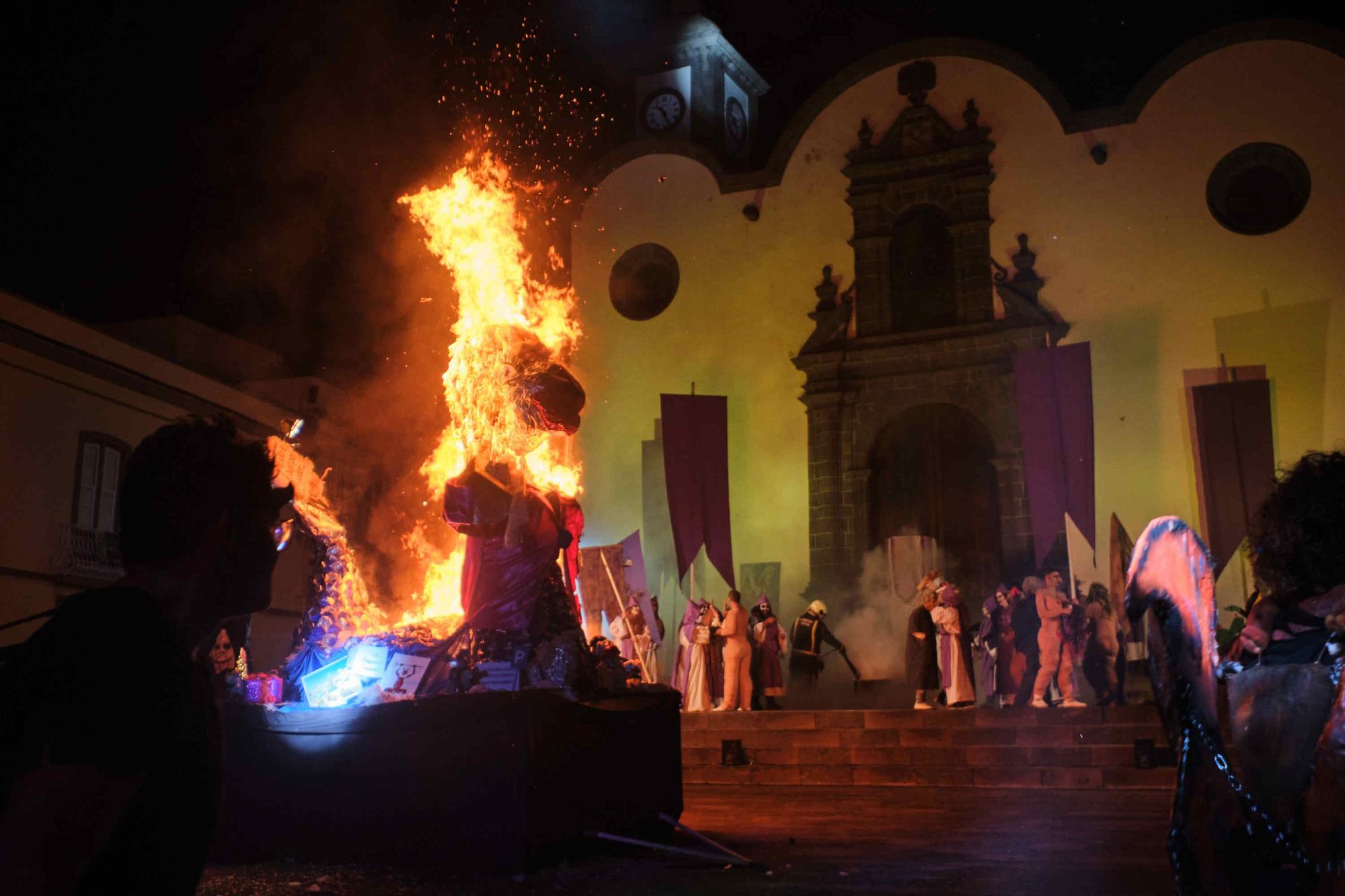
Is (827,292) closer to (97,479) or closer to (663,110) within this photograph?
(663,110)

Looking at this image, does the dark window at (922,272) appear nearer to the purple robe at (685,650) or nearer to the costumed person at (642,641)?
the purple robe at (685,650)

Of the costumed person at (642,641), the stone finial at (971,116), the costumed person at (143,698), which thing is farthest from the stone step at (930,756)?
the stone finial at (971,116)

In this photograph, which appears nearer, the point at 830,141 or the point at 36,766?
the point at 36,766

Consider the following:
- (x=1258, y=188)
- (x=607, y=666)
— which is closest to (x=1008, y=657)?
(x=1258, y=188)

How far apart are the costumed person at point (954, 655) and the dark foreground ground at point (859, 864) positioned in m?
5.86

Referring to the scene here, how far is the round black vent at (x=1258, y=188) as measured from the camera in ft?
58.0

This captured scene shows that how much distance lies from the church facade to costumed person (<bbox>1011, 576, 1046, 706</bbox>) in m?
3.30

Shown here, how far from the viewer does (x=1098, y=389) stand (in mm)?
18234

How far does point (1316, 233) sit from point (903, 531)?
825 cm

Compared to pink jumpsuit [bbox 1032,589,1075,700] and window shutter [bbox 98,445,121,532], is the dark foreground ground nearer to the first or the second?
pink jumpsuit [bbox 1032,589,1075,700]

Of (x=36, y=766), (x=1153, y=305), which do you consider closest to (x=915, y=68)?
(x=1153, y=305)

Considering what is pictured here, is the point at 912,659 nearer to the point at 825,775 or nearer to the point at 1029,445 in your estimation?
the point at 825,775

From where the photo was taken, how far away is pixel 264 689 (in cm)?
609

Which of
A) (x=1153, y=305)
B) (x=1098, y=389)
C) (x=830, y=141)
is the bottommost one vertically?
(x=1098, y=389)
